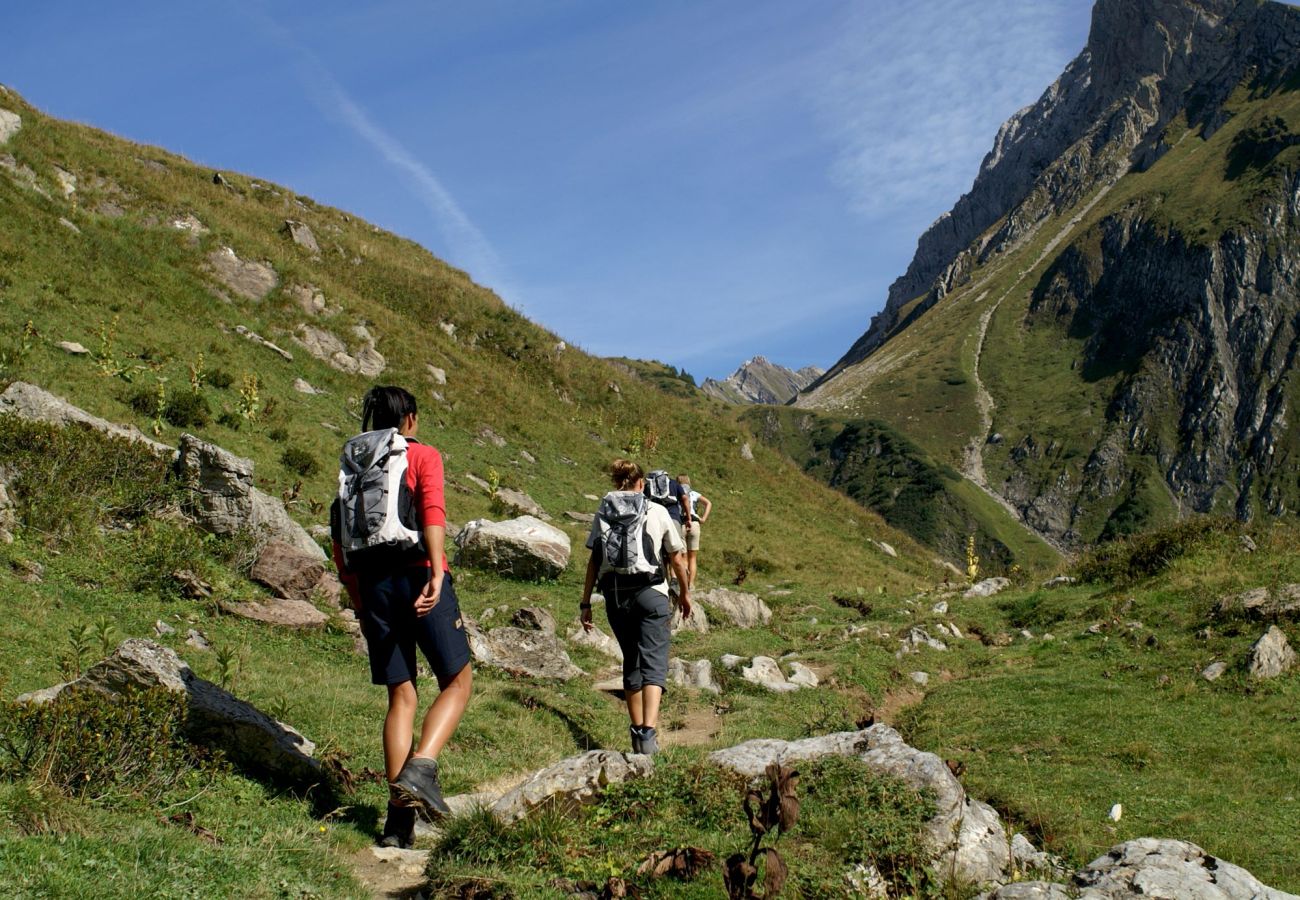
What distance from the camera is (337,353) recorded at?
28.7 metres

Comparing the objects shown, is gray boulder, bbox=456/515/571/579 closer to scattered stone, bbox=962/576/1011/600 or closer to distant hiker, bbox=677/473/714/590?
distant hiker, bbox=677/473/714/590

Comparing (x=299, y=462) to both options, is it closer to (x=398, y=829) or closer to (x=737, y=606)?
(x=737, y=606)

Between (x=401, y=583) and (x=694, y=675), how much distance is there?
8642 mm

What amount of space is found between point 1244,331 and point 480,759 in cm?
23081

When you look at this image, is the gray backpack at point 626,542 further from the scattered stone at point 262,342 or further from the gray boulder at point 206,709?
the scattered stone at point 262,342

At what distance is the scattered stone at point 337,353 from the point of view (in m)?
28.1

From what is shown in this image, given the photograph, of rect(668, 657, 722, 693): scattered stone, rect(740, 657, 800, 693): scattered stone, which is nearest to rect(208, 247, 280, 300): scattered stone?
rect(668, 657, 722, 693): scattered stone

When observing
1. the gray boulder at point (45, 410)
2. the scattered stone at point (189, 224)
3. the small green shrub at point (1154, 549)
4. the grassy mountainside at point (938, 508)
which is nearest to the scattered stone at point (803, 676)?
the small green shrub at point (1154, 549)

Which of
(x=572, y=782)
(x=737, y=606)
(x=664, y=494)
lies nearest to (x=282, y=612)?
(x=664, y=494)

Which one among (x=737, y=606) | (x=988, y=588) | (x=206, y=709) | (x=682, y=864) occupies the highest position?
(x=988, y=588)

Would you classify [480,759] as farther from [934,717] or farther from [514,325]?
[514,325]

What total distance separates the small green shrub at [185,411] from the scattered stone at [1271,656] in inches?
797

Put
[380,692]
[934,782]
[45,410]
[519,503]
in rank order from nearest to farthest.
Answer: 1. [934,782]
2. [380,692]
3. [45,410]
4. [519,503]

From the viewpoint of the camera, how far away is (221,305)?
26.5m
